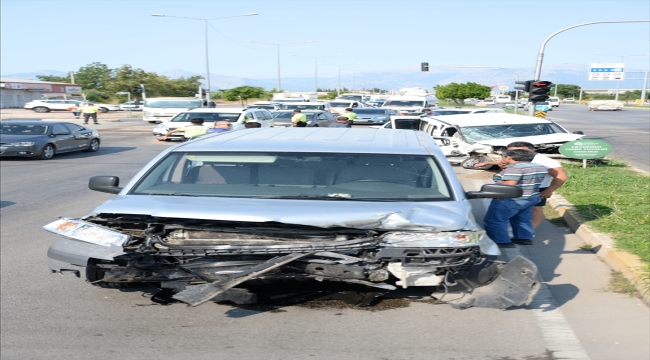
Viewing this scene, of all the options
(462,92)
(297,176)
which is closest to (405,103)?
(297,176)

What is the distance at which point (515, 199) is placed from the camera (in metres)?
7.12

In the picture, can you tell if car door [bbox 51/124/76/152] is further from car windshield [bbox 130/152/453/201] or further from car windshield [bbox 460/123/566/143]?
car windshield [bbox 130/152/453/201]

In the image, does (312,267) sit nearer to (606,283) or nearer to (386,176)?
(386,176)

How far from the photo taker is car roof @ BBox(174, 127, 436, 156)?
557cm

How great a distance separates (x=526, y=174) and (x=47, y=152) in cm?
1714

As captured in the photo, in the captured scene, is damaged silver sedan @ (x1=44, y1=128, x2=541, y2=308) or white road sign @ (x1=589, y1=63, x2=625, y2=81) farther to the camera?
white road sign @ (x1=589, y1=63, x2=625, y2=81)

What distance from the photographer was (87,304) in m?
5.50

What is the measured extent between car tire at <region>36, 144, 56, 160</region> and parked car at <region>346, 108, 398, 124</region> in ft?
54.1

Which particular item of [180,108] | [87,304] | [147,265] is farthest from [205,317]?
[180,108]

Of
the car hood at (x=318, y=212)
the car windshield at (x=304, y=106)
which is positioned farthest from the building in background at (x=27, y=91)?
the car hood at (x=318, y=212)

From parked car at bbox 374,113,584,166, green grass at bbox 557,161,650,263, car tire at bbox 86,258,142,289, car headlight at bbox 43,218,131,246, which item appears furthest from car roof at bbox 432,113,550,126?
car headlight at bbox 43,218,131,246

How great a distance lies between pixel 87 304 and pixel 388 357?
8.73ft

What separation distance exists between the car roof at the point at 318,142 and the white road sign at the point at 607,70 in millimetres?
101088

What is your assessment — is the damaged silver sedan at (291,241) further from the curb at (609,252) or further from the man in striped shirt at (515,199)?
the man in striped shirt at (515,199)
